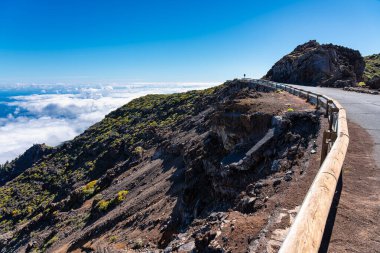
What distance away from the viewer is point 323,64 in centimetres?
4556

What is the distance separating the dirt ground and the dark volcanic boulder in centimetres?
3411

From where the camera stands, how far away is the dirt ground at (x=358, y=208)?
5.11 m

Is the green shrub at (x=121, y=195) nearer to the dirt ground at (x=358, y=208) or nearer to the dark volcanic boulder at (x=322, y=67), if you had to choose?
the dirt ground at (x=358, y=208)

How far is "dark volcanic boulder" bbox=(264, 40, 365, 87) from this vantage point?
44219mm

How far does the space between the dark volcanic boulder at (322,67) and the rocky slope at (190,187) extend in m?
8.28

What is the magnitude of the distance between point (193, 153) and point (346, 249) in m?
20.3

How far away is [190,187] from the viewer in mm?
19750

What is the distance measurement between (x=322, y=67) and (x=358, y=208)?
141 ft

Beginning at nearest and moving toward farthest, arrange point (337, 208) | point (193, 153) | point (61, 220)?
1. point (337, 208)
2. point (193, 153)
3. point (61, 220)

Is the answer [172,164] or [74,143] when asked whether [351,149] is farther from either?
[74,143]

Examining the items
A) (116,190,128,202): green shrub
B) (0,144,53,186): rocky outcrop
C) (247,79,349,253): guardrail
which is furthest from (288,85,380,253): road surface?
(0,144,53,186): rocky outcrop

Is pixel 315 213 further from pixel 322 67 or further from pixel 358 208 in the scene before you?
pixel 322 67

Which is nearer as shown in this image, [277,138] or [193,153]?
[277,138]

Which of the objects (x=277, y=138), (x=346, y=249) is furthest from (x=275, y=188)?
(x=277, y=138)
